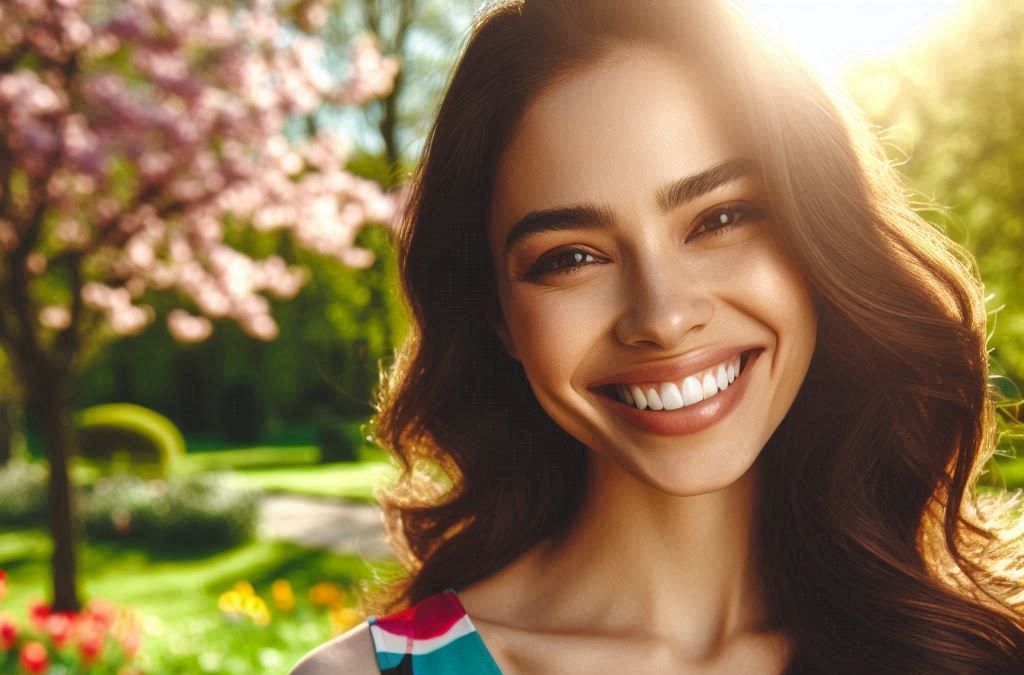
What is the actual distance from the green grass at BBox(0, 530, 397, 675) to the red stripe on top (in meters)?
3.37

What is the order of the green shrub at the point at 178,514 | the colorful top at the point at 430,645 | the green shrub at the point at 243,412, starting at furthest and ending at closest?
1. the green shrub at the point at 243,412
2. the green shrub at the point at 178,514
3. the colorful top at the point at 430,645

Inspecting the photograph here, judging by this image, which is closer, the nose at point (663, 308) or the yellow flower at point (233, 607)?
the nose at point (663, 308)

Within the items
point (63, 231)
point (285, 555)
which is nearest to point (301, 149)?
point (63, 231)

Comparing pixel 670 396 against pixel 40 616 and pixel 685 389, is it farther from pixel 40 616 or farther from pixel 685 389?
pixel 40 616

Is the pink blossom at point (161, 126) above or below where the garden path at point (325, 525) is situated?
above

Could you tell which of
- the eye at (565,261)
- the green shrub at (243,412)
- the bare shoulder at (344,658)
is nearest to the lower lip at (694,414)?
the eye at (565,261)

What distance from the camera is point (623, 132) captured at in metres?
1.56

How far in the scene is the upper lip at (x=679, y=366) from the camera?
1584mm

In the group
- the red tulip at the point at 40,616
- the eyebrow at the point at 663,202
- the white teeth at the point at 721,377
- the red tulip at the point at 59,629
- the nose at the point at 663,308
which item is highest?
the eyebrow at the point at 663,202

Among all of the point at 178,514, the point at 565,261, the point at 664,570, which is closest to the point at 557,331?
the point at 565,261

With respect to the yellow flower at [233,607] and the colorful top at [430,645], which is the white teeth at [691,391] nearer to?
the colorful top at [430,645]

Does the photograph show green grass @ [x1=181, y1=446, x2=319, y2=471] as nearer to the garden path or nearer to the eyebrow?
the garden path

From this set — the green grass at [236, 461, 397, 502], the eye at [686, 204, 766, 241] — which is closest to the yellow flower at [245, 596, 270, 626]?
the eye at [686, 204, 766, 241]

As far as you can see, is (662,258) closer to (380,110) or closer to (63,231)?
(63,231)
